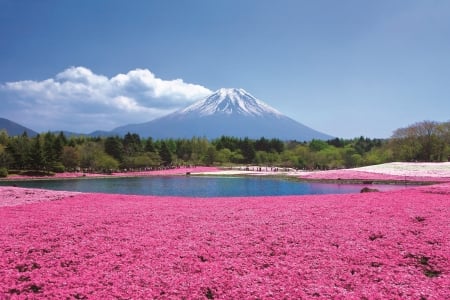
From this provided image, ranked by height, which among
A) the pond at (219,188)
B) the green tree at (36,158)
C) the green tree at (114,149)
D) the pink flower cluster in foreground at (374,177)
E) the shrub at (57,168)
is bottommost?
the pond at (219,188)

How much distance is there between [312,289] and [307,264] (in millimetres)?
1543

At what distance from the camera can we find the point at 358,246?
10.3m

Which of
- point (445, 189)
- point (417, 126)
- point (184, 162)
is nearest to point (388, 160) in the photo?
point (417, 126)

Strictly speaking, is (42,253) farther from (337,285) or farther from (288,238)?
(337,285)

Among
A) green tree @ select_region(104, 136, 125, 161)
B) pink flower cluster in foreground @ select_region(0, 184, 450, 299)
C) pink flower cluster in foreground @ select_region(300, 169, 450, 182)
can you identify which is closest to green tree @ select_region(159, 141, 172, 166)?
green tree @ select_region(104, 136, 125, 161)

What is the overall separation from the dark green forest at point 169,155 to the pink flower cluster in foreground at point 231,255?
199 feet

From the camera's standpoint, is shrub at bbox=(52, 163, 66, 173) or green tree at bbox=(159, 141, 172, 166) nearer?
shrub at bbox=(52, 163, 66, 173)

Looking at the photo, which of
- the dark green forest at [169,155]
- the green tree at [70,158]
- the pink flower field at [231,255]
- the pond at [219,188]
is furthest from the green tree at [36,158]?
the pink flower field at [231,255]

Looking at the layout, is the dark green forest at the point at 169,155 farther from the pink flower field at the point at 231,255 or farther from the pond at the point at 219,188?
the pink flower field at the point at 231,255

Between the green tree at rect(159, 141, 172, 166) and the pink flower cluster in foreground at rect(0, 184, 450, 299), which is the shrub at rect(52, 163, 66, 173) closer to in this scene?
the green tree at rect(159, 141, 172, 166)

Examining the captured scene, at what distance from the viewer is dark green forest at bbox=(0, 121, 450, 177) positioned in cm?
6900

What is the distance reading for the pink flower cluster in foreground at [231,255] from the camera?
300 inches

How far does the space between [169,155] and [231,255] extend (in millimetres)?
92847

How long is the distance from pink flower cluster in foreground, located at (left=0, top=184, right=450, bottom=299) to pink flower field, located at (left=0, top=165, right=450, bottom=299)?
0.03 m
